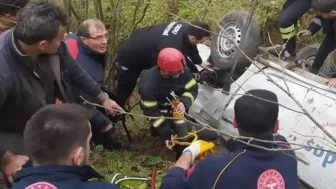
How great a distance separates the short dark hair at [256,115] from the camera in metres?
2.50

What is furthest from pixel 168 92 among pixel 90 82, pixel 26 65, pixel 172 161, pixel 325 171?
pixel 26 65

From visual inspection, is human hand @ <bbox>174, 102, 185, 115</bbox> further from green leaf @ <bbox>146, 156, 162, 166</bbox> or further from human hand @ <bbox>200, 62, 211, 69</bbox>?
human hand @ <bbox>200, 62, 211, 69</bbox>

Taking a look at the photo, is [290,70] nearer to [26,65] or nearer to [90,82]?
[90,82]

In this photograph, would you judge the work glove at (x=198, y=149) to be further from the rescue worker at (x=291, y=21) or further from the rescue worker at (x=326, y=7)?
the rescue worker at (x=291, y=21)

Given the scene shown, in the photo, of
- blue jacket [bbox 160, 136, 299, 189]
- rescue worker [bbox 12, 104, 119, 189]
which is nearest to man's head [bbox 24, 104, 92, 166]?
rescue worker [bbox 12, 104, 119, 189]

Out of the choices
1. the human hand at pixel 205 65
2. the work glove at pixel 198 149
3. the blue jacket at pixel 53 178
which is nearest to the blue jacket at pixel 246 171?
the work glove at pixel 198 149

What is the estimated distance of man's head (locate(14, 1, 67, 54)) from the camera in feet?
9.39

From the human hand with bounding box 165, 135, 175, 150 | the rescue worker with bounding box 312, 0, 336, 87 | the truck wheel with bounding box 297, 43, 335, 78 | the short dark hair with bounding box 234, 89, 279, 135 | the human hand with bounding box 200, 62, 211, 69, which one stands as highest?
the rescue worker with bounding box 312, 0, 336, 87

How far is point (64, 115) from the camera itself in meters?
2.14

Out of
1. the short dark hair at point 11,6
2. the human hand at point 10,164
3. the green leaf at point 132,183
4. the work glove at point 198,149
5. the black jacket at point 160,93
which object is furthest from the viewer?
the black jacket at point 160,93

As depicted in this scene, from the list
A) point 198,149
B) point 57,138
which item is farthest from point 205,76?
point 57,138

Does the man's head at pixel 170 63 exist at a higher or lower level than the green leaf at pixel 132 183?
higher

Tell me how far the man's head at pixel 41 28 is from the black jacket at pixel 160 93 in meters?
1.63

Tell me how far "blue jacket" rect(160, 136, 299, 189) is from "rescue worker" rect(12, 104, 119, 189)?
0.52 meters
